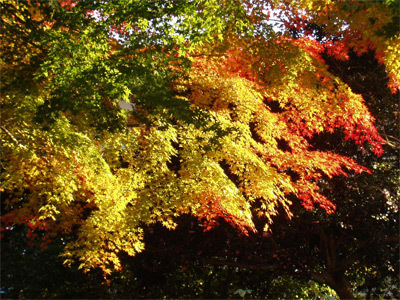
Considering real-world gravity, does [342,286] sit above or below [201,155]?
below

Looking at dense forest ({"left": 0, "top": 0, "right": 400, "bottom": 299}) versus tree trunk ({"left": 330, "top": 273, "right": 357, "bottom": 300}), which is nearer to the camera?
dense forest ({"left": 0, "top": 0, "right": 400, "bottom": 299})

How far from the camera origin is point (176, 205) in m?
8.38

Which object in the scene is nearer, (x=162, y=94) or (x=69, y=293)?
(x=162, y=94)

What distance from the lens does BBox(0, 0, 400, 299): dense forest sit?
6.02m

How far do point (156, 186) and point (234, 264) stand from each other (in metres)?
3.54

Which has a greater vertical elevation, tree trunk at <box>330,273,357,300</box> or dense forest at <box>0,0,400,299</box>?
dense forest at <box>0,0,400,299</box>

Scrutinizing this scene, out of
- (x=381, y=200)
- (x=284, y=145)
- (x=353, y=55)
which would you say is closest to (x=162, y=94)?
(x=284, y=145)

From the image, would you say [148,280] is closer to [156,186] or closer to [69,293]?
[69,293]

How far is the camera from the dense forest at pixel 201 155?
6.02 m

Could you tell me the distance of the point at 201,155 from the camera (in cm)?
830

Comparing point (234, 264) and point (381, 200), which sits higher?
point (381, 200)

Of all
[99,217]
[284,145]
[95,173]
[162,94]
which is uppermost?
[284,145]

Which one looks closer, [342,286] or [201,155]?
[201,155]

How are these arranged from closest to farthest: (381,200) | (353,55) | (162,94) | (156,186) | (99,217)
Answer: (162,94) → (99,217) → (156,186) → (381,200) → (353,55)
